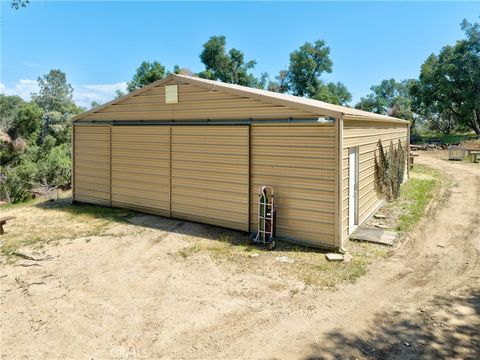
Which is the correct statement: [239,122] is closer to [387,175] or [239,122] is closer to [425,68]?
[387,175]

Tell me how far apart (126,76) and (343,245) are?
130ft

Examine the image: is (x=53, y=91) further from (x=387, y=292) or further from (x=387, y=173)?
(x=387, y=292)

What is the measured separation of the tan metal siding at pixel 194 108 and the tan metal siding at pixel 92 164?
64cm

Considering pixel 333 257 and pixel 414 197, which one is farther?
pixel 414 197

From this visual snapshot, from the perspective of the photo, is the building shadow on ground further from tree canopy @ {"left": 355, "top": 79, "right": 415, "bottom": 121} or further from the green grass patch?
tree canopy @ {"left": 355, "top": 79, "right": 415, "bottom": 121}

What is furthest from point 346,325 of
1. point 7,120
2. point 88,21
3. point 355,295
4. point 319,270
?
point 7,120

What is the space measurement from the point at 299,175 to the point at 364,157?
2853mm

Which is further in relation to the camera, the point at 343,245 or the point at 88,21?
the point at 88,21

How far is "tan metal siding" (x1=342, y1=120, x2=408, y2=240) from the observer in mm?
7211

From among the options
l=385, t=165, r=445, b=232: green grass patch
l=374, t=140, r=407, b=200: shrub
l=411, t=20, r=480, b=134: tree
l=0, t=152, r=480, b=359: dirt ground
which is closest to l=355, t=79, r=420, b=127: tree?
l=411, t=20, r=480, b=134: tree

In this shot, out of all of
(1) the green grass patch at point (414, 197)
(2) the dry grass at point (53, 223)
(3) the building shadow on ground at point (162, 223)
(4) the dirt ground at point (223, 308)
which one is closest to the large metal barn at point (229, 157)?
(3) the building shadow on ground at point (162, 223)

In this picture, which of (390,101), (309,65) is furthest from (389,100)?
(309,65)

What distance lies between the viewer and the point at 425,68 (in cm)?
3706

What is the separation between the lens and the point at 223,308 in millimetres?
4773
